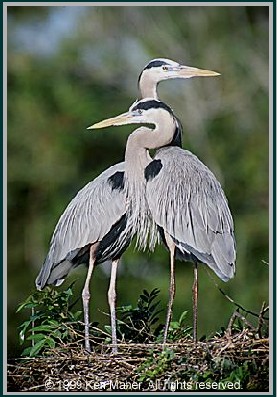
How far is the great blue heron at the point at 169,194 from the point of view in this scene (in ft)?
11.8

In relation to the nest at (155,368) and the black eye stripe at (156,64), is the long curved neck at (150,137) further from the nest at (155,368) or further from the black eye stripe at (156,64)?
the nest at (155,368)

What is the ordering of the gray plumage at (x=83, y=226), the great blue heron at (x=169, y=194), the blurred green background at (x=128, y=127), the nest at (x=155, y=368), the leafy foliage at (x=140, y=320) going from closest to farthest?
the nest at (x=155, y=368) < the great blue heron at (x=169, y=194) < the gray plumage at (x=83, y=226) < the leafy foliage at (x=140, y=320) < the blurred green background at (x=128, y=127)

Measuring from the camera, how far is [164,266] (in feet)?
16.9

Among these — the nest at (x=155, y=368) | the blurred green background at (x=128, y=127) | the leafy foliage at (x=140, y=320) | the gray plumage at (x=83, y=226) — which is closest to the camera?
the nest at (x=155, y=368)

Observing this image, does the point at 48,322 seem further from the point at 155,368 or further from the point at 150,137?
the point at 150,137

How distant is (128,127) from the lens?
5.18 m

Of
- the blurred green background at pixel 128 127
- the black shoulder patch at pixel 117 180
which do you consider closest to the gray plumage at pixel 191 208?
the black shoulder patch at pixel 117 180

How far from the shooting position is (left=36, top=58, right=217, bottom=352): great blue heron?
3695 millimetres

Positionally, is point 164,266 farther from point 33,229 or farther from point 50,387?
point 50,387

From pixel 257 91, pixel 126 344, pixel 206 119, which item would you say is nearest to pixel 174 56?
pixel 206 119

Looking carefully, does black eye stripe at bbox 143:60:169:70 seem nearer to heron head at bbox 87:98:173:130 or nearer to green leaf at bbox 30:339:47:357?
heron head at bbox 87:98:173:130

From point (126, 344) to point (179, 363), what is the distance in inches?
8.7

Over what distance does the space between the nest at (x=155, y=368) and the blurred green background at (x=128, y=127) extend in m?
1.00

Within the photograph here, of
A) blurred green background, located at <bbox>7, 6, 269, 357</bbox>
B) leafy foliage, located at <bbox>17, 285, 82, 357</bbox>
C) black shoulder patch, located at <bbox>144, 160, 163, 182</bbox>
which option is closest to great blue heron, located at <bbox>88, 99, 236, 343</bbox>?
black shoulder patch, located at <bbox>144, 160, 163, 182</bbox>
